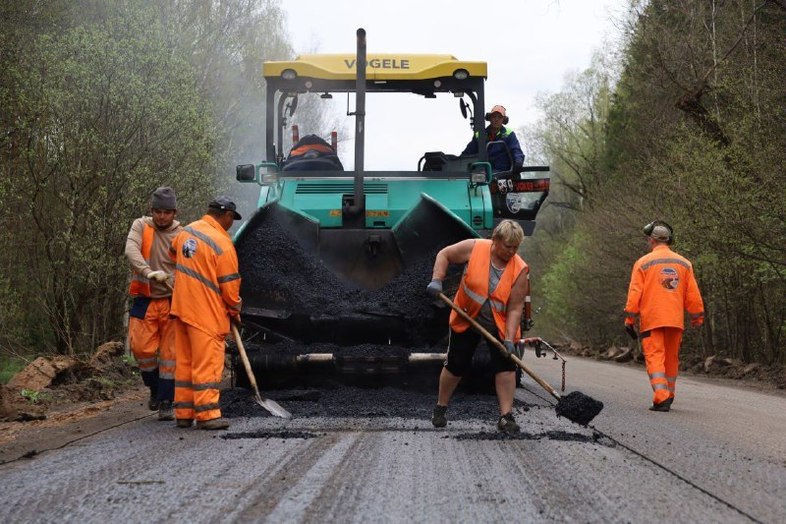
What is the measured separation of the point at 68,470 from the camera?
4.84 m

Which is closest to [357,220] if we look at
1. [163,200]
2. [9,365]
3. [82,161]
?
[163,200]

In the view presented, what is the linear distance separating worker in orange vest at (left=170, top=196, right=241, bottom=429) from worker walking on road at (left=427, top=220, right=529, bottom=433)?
57.4 inches

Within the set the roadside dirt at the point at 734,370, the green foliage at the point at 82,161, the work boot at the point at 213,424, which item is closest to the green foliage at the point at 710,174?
the roadside dirt at the point at 734,370

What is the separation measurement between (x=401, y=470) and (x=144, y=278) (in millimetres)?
3189

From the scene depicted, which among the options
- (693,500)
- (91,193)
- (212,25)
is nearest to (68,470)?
(693,500)

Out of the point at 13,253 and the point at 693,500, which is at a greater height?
the point at 13,253

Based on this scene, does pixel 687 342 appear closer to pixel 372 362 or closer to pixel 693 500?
pixel 372 362

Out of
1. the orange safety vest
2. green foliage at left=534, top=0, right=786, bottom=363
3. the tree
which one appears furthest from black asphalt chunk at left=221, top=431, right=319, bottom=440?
green foliage at left=534, top=0, right=786, bottom=363

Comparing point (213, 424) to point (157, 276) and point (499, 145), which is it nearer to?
point (157, 276)

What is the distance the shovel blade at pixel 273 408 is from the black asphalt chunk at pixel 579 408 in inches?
75.8

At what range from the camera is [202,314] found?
661 cm

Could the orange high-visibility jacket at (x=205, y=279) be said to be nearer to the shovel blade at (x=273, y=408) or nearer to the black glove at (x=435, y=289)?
the shovel blade at (x=273, y=408)

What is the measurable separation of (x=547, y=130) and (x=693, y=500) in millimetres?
37683

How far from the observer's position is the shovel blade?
270 inches
